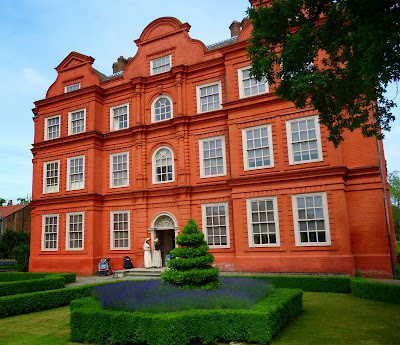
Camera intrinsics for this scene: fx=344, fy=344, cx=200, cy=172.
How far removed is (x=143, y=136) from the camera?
22.7 m

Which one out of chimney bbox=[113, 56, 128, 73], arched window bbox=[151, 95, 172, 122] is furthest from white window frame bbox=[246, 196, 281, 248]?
chimney bbox=[113, 56, 128, 73]

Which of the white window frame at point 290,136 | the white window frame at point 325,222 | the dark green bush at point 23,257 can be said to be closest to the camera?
the white window frame at point 325,222

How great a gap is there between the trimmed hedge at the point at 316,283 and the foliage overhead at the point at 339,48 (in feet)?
21.6

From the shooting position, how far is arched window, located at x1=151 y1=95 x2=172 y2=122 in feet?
73.6

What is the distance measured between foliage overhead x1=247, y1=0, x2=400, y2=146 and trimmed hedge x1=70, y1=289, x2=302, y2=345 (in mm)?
5866

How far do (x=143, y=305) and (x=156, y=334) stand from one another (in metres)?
1.19

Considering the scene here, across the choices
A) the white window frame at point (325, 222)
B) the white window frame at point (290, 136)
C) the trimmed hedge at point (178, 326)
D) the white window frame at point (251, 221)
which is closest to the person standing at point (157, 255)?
the white window frame at point (251, 221)

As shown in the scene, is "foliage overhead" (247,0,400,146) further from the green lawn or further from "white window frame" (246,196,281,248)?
"white window frame" (246,196,281,248)

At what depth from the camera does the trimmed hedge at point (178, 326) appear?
7602 millimetres

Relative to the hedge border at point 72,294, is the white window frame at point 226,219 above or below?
above

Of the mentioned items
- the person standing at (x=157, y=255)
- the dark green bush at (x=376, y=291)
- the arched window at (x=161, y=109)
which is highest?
the arched window at (x=161, y=109)

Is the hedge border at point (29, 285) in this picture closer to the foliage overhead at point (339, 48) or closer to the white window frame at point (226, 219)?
the white window frame at point (226, 219)

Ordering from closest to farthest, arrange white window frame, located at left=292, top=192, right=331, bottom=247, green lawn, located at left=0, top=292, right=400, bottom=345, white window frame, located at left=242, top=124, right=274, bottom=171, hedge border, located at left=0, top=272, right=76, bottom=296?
green lawn, located at left=0, top=292, right=400, bottom=345 → hedge border, located at left=0, top=272, right=76, bottom=296 → white window frame, located at left=292, top=192, right=331, bottom=247 → white window frame, located at left=242, top=124, right=274, bottom=171

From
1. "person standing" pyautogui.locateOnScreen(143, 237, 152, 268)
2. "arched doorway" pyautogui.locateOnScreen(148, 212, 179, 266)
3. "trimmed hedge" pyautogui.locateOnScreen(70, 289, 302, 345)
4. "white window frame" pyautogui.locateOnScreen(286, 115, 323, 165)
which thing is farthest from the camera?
"arched doorway" pyautogui.locateOnScreen(148, 212, 179, 266)
